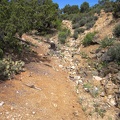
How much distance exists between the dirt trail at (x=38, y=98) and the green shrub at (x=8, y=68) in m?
0.27

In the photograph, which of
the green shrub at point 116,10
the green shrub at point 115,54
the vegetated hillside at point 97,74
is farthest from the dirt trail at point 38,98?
the green shrub at point 116,10

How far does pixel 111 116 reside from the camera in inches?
267

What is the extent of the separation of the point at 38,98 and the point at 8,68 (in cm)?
204

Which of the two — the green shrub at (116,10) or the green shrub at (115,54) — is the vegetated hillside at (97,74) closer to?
the green shrub at (115,54)

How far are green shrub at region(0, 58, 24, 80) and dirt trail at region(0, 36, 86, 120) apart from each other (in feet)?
0.88

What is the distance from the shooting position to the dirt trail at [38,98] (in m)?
6.06

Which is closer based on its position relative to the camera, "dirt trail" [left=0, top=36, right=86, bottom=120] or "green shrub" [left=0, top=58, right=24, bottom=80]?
"dirt trail" [left=0, top=36, right=86, bottom=120]

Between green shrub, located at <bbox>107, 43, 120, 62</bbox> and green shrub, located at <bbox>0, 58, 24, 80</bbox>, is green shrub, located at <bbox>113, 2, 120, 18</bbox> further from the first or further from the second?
green shrub, located at <bbox>0, 58, 24, 80</bbox>

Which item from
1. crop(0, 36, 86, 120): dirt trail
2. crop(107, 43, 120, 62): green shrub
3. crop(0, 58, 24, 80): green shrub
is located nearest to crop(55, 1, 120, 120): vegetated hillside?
crop(107, 43, 120, 62): green shrub

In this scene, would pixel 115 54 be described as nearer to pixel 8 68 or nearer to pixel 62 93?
pixel 62 93

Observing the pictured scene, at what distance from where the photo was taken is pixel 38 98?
7.05 meters

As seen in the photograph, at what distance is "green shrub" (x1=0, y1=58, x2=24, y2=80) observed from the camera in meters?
7.81

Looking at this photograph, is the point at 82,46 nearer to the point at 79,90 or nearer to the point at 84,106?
the point at 79,90

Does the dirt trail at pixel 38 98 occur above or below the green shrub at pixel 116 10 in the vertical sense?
below
